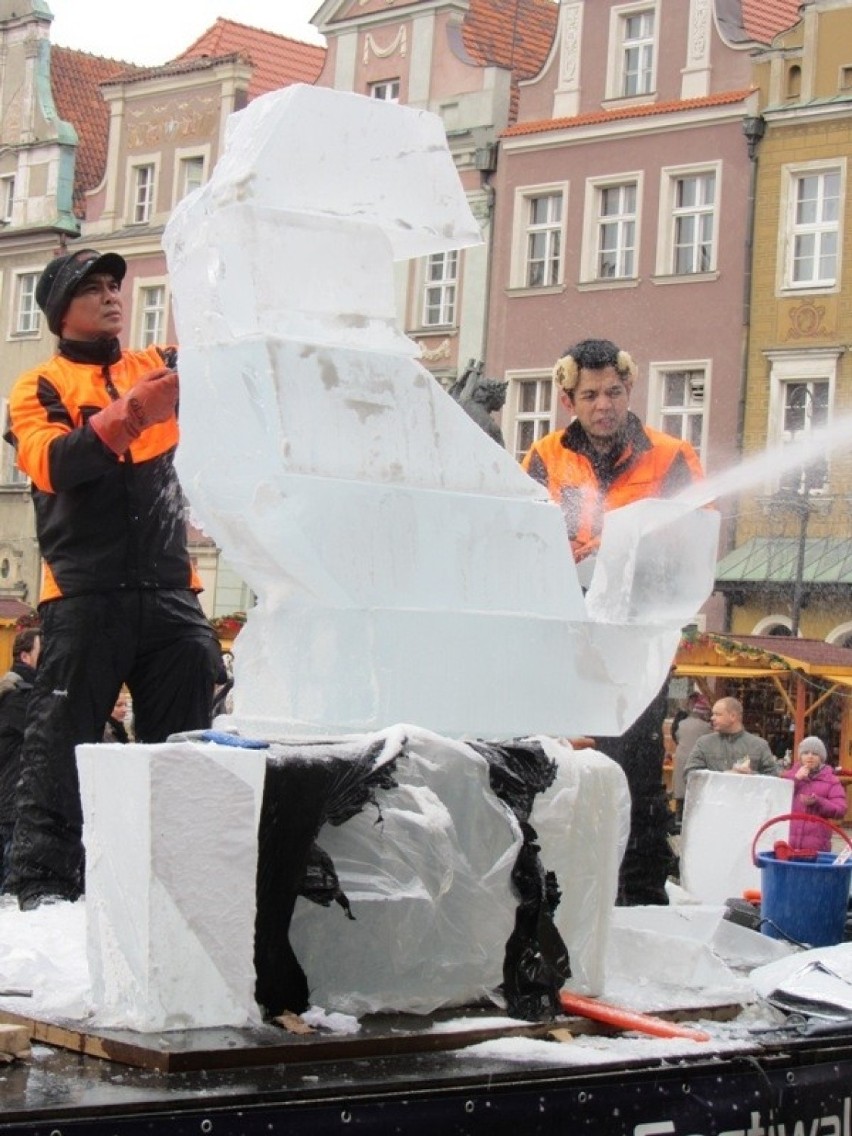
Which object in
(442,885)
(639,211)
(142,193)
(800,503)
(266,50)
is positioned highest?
(266,50)

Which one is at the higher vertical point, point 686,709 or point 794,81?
point 794,81

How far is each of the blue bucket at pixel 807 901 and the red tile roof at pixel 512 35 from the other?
85.5 feet

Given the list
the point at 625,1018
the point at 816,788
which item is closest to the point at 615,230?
the point at 816,788

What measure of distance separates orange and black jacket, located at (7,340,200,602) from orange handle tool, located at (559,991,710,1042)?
1.44m

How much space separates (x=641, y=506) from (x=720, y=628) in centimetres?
2266

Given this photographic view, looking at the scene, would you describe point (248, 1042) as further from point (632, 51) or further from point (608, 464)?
point (632, 51)

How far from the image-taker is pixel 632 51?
28.3 meters

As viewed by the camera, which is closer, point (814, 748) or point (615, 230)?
point (814, 748)

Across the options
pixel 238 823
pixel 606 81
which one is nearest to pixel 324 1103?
pixel 238 823

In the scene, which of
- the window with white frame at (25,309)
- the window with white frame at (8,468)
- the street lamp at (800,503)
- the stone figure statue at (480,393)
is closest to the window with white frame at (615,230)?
the street lamp at (800,503)

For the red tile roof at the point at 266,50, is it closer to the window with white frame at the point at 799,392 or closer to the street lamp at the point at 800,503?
the window with white frame at the point at 799,392

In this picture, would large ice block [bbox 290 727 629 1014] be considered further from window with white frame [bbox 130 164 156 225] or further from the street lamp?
window with white frame [bbox 130 164 156 225]

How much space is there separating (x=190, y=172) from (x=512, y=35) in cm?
612

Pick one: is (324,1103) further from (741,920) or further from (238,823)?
(741,920)
